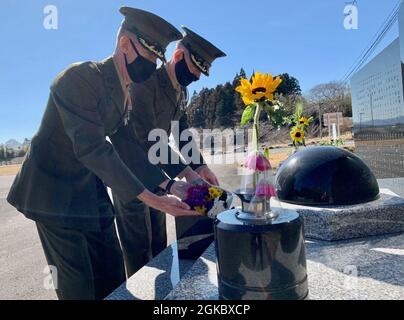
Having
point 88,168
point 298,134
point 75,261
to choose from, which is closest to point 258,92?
point 88,168

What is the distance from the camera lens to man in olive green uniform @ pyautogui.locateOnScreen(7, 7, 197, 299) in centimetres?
178

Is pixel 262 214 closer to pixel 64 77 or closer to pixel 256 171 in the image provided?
pixel 256 171

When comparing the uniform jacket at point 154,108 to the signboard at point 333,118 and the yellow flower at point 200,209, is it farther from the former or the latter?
the signboard at point 333,118

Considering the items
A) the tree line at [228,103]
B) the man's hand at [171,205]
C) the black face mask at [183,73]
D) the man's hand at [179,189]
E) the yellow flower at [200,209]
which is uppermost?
the tree line at [228,103]

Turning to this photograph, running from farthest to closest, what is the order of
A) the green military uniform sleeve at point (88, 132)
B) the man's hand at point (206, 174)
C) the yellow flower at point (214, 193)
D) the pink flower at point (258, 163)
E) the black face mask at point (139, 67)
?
the man's hand at point (206, 174) → the black face mask at point (139, 67) → the yellow flower at point (214, 193) → the green military uniform sleeve at point (88, 132) → the pink flower at point (258, 163)

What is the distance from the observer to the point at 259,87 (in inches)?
70.2

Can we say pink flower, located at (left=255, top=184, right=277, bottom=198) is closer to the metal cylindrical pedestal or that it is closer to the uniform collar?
the metal cylindrical pedestal

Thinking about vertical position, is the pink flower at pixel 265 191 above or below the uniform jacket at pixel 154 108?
below

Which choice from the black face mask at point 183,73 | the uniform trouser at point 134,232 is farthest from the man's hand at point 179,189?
the black face mask at point 183,73

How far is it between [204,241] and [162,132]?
2.91 feet

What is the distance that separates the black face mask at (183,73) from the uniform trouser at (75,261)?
121cm

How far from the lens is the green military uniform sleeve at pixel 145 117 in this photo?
2562 millimetres
